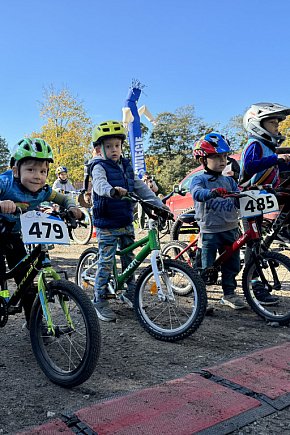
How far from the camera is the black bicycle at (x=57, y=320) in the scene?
269cm

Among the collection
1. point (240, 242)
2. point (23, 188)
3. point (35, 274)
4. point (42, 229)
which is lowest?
point (35, 274)

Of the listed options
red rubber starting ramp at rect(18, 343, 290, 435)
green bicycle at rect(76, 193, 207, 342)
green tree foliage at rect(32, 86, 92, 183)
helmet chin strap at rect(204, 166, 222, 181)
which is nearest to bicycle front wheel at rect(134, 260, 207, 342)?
green bicycle at rect(76, 193, 207, 342)

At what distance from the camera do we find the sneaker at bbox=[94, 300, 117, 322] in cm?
417

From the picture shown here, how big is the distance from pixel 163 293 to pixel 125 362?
0.72 meters

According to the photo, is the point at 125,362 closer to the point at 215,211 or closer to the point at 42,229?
the point at 42,229

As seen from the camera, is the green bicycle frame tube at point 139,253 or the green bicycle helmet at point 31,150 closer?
the green bicycle helmet at point 31,150

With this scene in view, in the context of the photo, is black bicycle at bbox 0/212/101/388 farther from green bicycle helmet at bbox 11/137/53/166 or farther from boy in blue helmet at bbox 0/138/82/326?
green bicycle helmet at bbox 11/137/53/166

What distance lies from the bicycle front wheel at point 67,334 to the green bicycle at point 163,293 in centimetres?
84

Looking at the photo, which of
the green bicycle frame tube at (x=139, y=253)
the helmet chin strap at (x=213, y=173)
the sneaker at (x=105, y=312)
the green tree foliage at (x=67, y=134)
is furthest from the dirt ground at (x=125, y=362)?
the green tree foliage at (x=67, y=134)

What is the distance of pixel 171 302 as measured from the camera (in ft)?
12.1

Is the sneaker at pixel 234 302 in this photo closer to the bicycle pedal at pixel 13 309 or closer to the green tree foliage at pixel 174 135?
the bicycle pedal at pixel 13 309

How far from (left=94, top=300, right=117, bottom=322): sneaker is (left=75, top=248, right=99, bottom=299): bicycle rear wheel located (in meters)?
0.57

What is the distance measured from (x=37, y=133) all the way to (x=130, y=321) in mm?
28549

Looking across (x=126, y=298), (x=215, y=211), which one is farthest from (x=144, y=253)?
(x=215, y=211)
